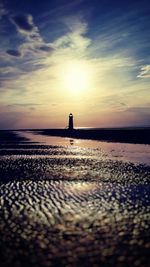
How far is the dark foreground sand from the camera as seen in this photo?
8461mm

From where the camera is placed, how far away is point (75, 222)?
1115 cm

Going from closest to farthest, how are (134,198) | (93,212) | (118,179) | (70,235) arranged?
(70,235) → (93,212) → (134,198) → (118,179)

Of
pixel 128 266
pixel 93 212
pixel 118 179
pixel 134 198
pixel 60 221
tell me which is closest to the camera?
pixel 128 266

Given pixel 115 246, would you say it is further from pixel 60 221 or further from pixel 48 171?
pixel 48 171

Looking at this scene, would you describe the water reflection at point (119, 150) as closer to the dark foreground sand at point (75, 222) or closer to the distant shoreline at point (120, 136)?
the distant shoreline at point (120, 136)

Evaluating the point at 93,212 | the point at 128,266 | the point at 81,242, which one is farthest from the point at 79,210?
the point at 128,266

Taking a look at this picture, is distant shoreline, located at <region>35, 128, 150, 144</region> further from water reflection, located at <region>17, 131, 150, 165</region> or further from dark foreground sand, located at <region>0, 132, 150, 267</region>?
dark foreground sand, located at <region>0, 132, 150, 267</region>

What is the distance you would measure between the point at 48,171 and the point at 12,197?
899 cm

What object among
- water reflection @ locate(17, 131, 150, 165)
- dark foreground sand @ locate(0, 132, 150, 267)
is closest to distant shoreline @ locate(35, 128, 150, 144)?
water reflection @ locate(17, 131, 150, 165)

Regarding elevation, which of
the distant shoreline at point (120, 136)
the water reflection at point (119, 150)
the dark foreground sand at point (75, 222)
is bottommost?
the dark foreground sand at point (75, 222)

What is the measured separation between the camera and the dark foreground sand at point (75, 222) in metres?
8.46

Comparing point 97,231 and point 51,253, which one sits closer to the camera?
point 51,253

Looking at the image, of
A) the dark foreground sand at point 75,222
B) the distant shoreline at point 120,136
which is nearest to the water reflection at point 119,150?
the distant shoreline at point 120,136

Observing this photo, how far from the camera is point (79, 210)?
12594 mm
